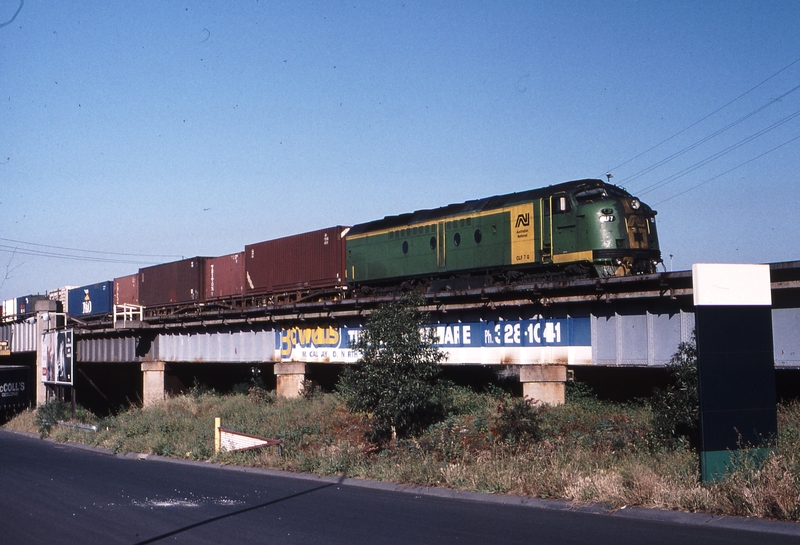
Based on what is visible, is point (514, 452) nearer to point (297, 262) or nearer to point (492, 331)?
point (492, 331)

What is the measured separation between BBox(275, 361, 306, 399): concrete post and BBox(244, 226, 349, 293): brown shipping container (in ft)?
12.1

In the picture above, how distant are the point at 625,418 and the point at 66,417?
99.5 ft

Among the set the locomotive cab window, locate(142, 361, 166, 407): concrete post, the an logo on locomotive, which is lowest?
locate(142, 361, 166, 407): concrete post

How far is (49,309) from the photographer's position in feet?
156

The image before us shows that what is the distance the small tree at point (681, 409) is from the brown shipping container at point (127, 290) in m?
37.7

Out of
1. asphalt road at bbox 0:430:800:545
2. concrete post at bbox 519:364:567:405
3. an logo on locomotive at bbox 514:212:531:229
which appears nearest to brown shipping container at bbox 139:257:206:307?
an logo on locomotive at bbox 514:212:531:229

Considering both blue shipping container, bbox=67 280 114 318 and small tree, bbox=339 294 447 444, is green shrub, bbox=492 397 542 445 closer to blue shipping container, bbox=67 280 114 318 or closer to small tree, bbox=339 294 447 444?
small tree, bbox=339 294 447 444

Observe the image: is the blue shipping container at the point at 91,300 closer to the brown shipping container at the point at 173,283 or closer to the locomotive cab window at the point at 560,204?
the brown shipping container at the point at 173,283

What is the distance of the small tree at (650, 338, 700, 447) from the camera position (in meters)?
15.7

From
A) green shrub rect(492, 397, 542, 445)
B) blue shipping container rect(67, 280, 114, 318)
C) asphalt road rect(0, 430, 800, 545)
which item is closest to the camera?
asphalt road rect(0, 430, 800, 545)

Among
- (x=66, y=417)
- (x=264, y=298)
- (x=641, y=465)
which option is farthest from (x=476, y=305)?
(x=66, y=417)

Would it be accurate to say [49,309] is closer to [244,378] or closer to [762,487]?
[244,378]

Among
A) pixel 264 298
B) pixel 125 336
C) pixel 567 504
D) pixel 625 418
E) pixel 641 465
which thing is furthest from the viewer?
pixel 125 336

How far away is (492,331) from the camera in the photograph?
2386 centimetres
